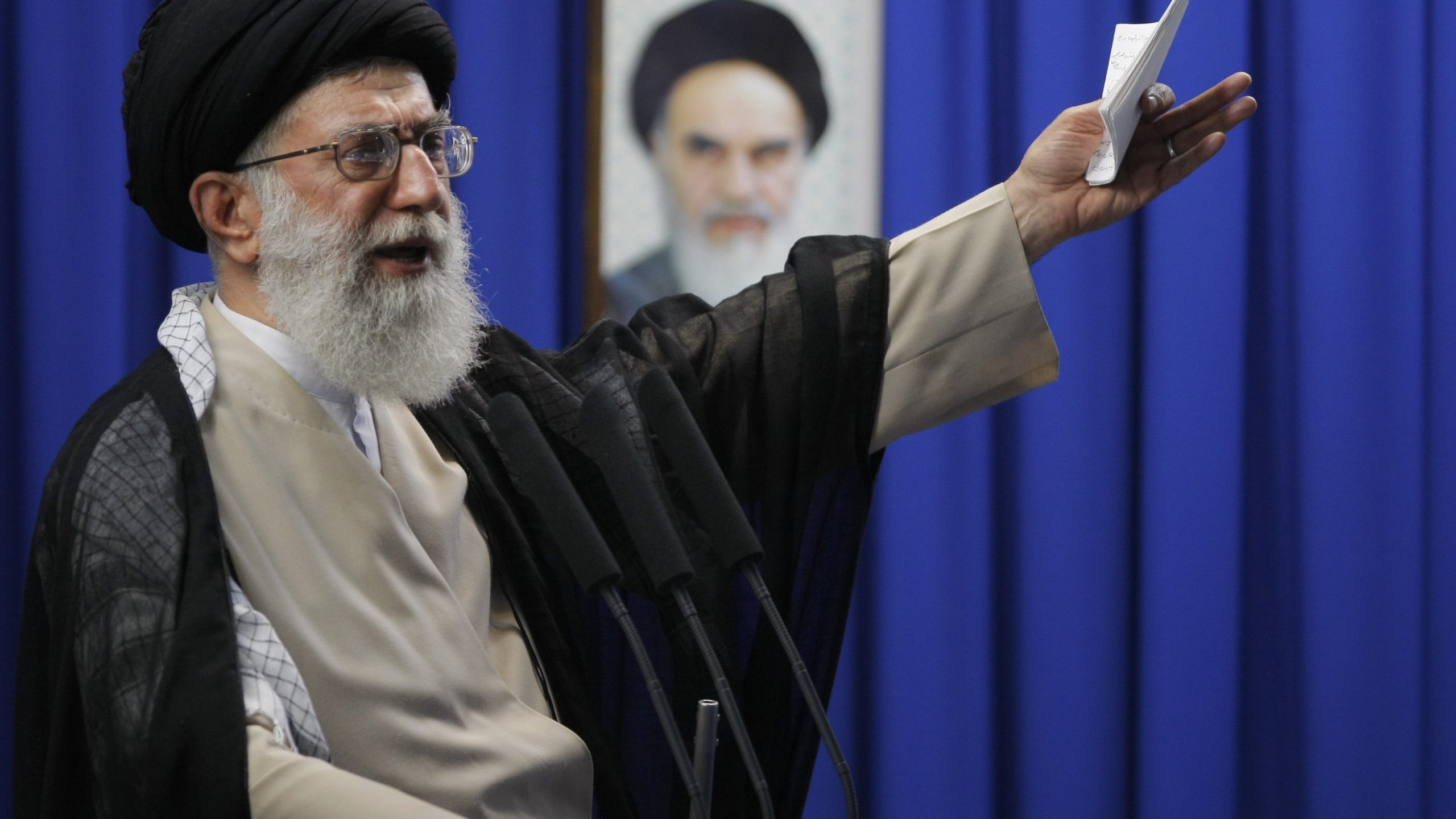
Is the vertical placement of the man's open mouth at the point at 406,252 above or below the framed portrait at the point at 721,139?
below

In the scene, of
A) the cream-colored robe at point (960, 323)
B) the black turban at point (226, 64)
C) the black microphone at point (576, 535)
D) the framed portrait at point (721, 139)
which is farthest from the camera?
the framed portrait at point (721, 139)

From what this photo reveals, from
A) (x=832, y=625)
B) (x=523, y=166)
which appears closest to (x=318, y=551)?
(x=832, y=625)

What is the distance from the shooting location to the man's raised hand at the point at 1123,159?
54.7 inches

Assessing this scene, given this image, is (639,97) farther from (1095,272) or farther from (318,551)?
(318,551)

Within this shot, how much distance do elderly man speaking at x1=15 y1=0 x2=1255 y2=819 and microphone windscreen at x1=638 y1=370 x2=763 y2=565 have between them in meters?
0.26

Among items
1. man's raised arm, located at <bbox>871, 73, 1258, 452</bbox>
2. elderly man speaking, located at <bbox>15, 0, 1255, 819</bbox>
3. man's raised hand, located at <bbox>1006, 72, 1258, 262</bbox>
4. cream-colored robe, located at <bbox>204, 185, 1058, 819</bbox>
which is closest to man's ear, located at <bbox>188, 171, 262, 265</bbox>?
elderly man speaking, located at <bbox>15, 0, 1255, 819</bbox>

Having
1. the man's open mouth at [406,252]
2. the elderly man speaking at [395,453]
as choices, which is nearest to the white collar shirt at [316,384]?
the elderly man speaking at [395,453]

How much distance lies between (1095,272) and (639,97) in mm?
925

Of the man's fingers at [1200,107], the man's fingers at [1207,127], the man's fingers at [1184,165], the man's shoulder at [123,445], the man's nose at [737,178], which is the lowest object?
→ the man's shoulder at [123,445]

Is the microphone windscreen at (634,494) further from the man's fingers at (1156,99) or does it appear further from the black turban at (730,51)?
the black turban at (730,51)

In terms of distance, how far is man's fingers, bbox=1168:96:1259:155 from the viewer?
1.39 meters

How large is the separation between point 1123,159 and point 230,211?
100 cm

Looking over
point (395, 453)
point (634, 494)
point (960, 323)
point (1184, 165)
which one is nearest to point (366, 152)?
point (395, 453)

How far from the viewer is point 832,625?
1442 millimetres
